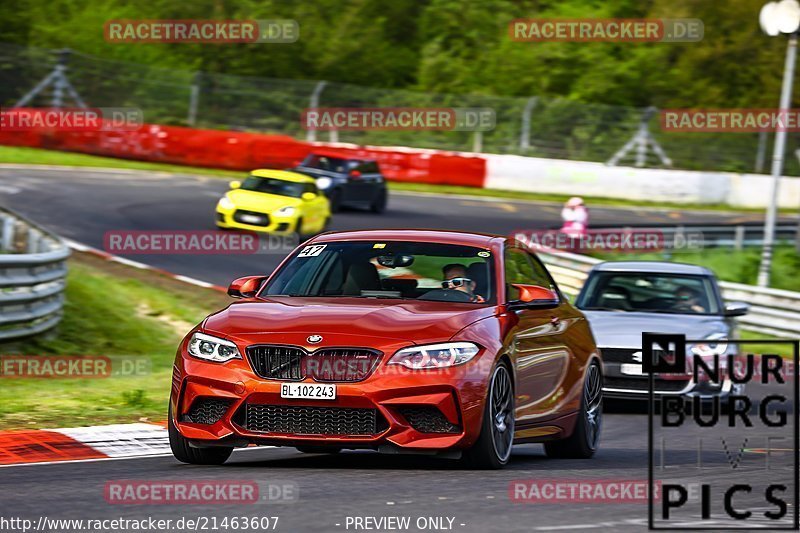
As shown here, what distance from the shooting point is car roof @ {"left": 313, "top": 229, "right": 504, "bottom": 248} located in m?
9.73

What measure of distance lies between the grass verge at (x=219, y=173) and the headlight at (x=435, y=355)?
29.3 m

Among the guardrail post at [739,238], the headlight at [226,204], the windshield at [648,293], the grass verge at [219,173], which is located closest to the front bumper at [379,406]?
the windshield at [648,293]

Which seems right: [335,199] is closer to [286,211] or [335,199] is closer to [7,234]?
[286,211]

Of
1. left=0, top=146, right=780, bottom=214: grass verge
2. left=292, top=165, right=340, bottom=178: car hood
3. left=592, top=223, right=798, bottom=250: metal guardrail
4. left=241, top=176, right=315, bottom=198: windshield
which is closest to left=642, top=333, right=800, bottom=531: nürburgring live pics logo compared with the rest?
left=592, top=223, right=798, bottom=250: metal guardrail

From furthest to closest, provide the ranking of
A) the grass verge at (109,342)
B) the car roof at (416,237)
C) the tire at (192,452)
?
1. the grass verge at (109,342)
2. the car roof at (416,237)
3. the tire at (192,452)

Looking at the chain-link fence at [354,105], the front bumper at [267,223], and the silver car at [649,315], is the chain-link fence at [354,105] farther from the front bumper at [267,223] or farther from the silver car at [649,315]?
the silver car at [649,315]

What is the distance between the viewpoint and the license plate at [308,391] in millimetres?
8219

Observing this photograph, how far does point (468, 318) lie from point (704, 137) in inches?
1409

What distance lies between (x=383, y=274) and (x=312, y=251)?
0.53 meters

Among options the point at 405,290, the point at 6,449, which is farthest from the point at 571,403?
the point at 6,449

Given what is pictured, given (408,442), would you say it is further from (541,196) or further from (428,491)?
(541,196)

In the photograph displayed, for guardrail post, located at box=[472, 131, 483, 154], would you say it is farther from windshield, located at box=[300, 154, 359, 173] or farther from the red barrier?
windshield, located at box=[300, 154, 359, 173]

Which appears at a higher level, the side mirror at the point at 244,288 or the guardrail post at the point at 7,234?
the side mirror at the point at 244,288

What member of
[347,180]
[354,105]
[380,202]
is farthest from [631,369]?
[354,105]
